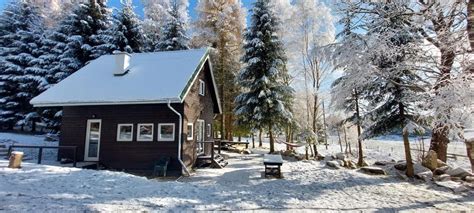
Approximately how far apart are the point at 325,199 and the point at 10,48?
2798 cm

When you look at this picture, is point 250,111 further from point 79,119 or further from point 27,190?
point 27,190

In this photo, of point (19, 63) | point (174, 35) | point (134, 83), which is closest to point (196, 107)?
point (134, 83)

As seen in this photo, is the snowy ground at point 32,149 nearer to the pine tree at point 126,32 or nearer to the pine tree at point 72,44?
the pine tree at point 72,44

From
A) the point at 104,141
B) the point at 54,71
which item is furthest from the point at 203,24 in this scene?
the point at 104,141

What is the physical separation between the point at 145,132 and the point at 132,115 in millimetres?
A: 952

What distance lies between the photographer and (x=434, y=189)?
9477 millimetres

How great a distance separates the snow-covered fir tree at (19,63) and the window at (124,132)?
43.5ft

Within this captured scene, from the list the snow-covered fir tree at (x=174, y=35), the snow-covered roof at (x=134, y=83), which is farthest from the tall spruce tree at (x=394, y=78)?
the snow-covered fir tree at (x=174, y=35)

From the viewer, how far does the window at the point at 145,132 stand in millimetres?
12672

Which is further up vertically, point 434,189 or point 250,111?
point 250,111

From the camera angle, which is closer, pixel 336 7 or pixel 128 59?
pixel 336 7

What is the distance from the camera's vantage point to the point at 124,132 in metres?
13.0

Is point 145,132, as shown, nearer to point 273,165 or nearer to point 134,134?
point 134,134

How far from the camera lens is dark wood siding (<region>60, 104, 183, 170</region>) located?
12484 millimetres
